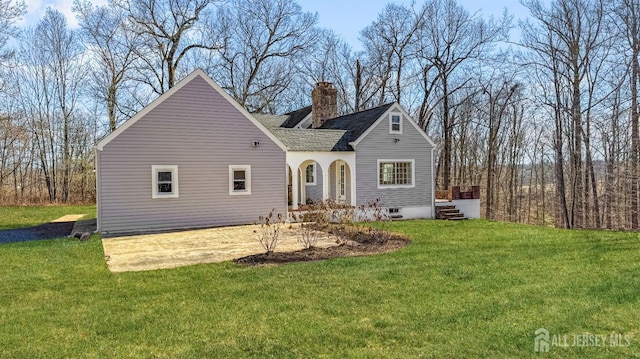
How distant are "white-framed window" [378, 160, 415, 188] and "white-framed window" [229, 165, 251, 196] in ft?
18.8

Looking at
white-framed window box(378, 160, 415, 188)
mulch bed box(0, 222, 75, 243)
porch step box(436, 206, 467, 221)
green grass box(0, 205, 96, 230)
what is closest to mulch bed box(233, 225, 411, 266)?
white-framed window box(378, 160, 415, 188)

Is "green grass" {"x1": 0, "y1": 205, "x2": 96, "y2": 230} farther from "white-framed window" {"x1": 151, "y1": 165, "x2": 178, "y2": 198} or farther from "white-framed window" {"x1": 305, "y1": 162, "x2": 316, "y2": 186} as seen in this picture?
"white-framed window" {"x1": 305, "y1": 162, "x2": 316, "y2": 186}

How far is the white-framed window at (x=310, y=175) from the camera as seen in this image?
19.7 m

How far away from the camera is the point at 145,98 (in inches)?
1108

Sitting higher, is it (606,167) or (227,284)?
(606,167)

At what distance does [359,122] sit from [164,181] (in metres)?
8.88

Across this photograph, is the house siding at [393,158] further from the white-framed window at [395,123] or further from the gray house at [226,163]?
the white-framed window at [395,123]

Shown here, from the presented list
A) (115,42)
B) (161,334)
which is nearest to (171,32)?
(115,42)

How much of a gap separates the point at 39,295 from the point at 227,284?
2.79m

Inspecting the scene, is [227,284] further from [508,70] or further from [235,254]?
[508,70]

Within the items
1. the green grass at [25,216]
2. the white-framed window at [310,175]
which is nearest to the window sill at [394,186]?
the white-framed window at [310,175]

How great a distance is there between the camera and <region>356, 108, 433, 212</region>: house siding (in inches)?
661

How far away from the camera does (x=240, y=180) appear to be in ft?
47.8

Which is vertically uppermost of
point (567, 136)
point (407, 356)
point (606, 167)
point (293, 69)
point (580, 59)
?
point (293, 69)
